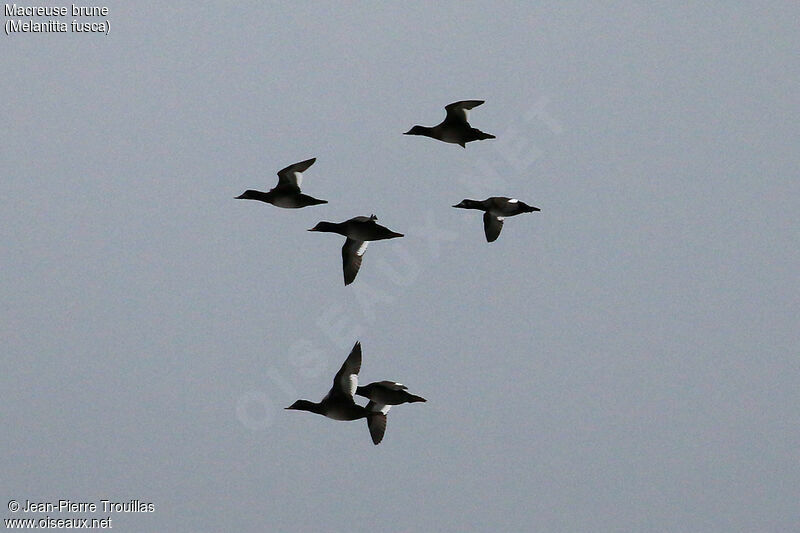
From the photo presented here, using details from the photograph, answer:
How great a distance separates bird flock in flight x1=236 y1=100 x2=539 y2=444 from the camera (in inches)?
991

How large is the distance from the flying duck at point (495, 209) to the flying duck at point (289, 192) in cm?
562

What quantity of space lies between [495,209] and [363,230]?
5.21 meters

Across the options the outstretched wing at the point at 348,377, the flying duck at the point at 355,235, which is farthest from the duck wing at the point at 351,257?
the outstretched wing at the point at 348,377

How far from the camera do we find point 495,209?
3106cm

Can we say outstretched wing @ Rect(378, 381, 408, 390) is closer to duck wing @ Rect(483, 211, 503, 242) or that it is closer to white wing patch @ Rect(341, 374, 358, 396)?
white wing patch @ Rect(341, 374, 358, 396)

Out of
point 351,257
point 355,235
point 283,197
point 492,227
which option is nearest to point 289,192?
point 283,197

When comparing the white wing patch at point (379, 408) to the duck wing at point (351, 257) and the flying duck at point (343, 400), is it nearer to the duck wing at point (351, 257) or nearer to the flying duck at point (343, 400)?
the flying duck at point (343, 400)

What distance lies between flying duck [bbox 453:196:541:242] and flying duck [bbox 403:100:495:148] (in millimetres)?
2031

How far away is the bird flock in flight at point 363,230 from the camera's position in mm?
25172

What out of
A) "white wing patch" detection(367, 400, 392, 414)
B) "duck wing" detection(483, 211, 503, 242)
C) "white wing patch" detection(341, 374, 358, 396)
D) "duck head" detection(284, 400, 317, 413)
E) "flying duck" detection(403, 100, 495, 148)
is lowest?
"white wing patch" detection(367, 400, 392, 414)

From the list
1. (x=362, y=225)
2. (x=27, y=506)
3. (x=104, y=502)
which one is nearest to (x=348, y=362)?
(x=362, y=225)

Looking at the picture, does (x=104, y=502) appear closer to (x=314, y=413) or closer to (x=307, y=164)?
(x=314, y=413)

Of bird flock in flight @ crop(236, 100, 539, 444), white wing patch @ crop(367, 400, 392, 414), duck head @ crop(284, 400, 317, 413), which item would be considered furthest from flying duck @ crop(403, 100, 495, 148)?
duck head @ crop(284, 400, 317, 413)

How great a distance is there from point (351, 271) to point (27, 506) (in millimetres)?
11643
